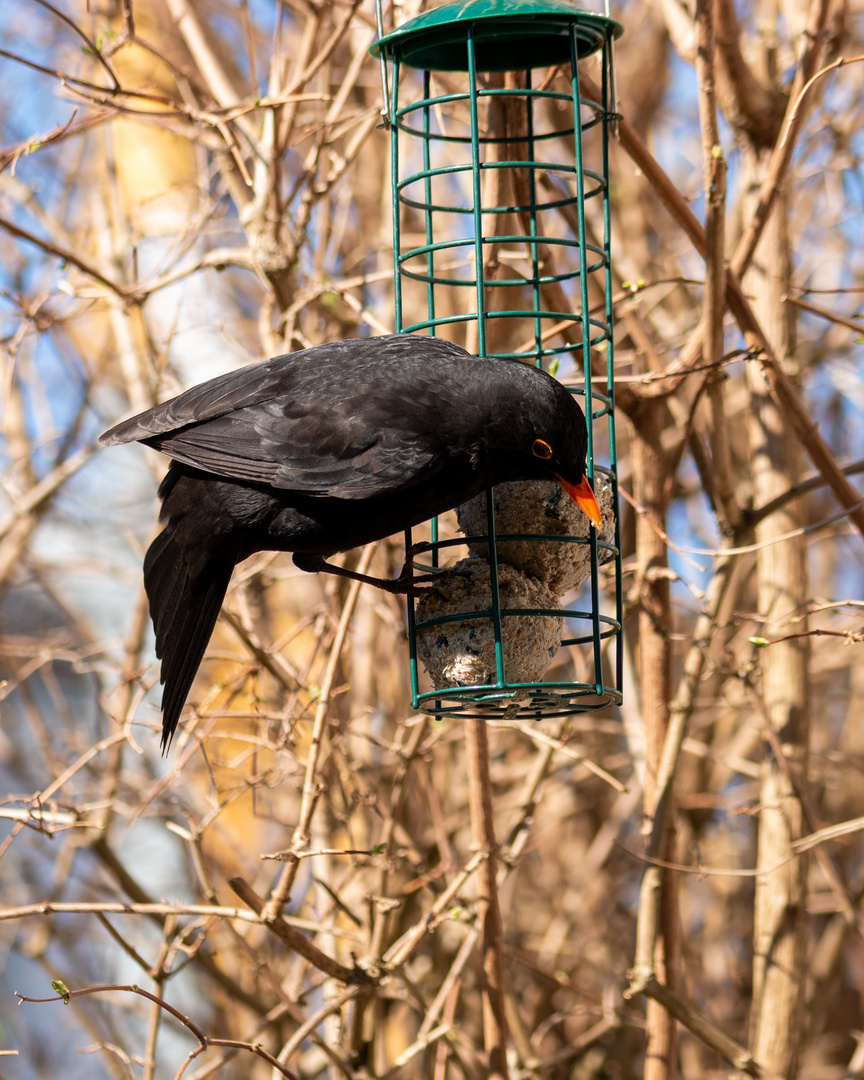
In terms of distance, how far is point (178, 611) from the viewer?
4.23 metres

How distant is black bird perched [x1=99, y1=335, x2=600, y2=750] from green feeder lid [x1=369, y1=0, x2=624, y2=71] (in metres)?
0.92

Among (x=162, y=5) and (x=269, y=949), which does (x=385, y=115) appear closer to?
(x=269, y=949)

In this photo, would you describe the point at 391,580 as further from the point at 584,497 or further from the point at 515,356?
the point at 515,356

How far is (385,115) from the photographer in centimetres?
418

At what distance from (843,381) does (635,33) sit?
308 centimetres

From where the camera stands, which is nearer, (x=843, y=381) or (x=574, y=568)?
(x=574, y=568)

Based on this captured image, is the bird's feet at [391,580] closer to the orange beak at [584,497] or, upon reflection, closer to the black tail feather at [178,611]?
the black tail feather at [178,611]

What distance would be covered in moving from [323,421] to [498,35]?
1.31 meters

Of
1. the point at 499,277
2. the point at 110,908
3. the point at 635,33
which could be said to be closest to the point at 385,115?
the point at 499,277

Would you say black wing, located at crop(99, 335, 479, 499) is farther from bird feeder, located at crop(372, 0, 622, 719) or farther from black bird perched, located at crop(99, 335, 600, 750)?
bird feeder, located at crop(372, 0, 622, 719)

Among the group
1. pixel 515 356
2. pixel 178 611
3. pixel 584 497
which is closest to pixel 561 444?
pixel 584 497

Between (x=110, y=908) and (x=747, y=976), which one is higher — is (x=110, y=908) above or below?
above

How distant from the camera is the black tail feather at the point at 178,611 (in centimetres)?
412

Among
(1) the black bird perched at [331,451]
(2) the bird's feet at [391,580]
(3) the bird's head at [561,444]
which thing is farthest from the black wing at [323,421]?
(2) the bird's feet at [391,580]
